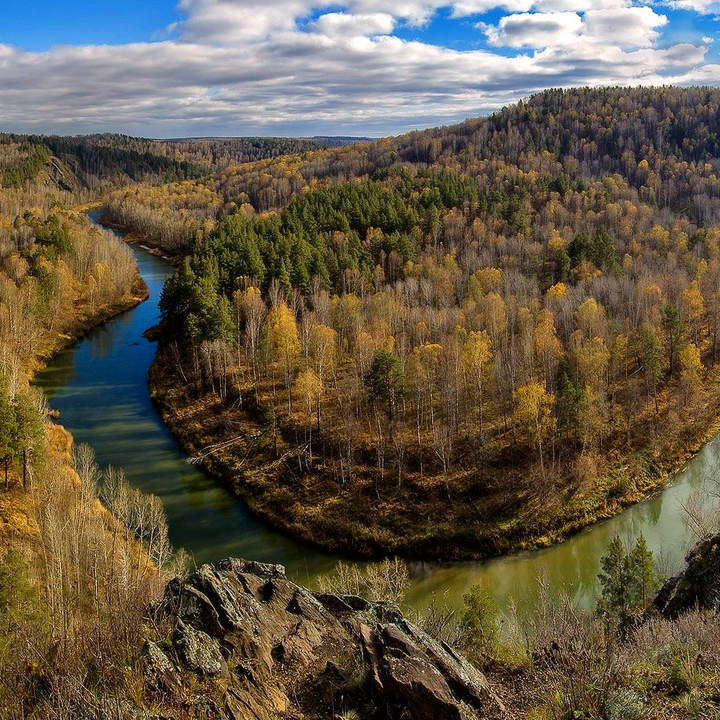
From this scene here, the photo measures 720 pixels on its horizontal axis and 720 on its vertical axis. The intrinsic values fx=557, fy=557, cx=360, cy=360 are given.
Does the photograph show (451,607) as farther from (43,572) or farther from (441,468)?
(43,572)

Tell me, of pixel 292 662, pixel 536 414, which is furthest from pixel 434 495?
pixel 292 662

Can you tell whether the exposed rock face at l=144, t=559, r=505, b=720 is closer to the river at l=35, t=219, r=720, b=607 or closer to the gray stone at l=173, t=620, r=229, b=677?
the gray stone at l=173, t=620, r=229, b=677

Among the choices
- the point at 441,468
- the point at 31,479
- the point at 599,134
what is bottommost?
the point at 441,468

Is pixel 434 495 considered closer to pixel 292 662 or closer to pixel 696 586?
pixel 696 586

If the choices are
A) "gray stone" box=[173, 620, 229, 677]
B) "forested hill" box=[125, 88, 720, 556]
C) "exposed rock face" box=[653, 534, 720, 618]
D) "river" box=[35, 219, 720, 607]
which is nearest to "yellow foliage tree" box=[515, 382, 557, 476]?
"forested hill" box=[125, 88, 720, 556]

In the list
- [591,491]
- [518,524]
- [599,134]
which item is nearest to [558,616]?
[518,524]

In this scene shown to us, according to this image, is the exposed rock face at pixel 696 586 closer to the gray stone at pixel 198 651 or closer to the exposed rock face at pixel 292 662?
the exposed rock face at pixel 292 662
